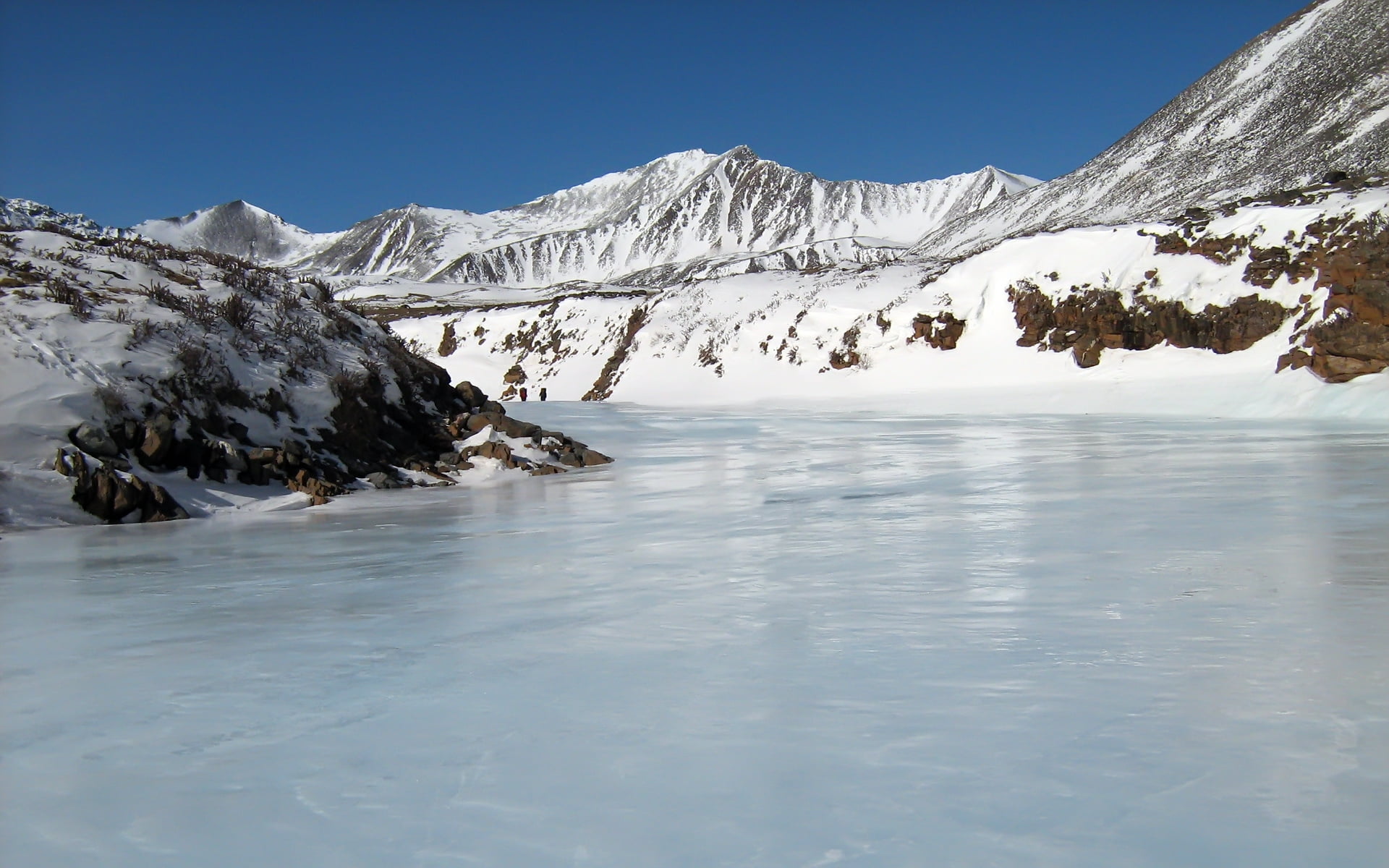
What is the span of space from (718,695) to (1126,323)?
25189 mm

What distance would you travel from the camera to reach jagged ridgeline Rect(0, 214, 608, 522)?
9.26 metres

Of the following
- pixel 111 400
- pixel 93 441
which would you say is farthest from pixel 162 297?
pixel 93 441

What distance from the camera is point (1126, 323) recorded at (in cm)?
2598

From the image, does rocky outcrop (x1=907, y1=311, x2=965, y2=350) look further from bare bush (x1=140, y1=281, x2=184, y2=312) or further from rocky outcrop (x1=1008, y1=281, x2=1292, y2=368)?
bare bush (x1=140, y1=281, x2=184, y2=312)

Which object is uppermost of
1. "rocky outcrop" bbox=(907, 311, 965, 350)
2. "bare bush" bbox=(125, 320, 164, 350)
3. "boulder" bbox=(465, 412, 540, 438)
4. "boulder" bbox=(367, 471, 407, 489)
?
"rocky outcrop" bbox=(907, 311, 965, 350)

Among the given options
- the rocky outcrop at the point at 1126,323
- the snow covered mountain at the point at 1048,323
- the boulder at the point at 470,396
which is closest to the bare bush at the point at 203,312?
the boulder at the point at 470,396

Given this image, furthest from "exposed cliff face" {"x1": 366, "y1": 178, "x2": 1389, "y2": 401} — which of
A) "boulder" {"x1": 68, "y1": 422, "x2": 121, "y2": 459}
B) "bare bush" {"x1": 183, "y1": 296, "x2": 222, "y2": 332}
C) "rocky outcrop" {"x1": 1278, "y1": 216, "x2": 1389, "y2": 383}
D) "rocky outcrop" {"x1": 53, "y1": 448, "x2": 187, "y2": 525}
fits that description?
"boulder" {"x1": 68, "y1": 422, "x2": 121, "y2": 459}

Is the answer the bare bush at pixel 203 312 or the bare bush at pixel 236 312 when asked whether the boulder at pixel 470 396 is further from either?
the bare bush at pixel 203 312

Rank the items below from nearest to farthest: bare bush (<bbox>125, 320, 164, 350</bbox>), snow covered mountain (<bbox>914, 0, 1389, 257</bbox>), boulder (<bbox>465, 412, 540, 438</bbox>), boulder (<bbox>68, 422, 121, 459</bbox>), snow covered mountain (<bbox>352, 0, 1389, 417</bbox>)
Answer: boulder (<bbox>68, 422, 121, 459</bbox>), bare bush (<bbox>125, 320, 164, 350</bbox>), boulder (<bbox>465, 412, 540, 438</bbox>), snow covered mountain (<bbox>352, 0, 1389, 417</bbox>), snow covered mountain (<bbox>914, 0, 1389, 257</bbox>)

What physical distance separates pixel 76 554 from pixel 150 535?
99 cm

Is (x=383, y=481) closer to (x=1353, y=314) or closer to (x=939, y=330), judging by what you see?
(x=1353, y=314)

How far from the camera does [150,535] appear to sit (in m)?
8.09

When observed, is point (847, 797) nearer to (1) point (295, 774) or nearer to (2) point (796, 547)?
(1) point (295, 774)

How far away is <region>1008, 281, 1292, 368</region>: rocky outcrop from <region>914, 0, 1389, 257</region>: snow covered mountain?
3159 cm
